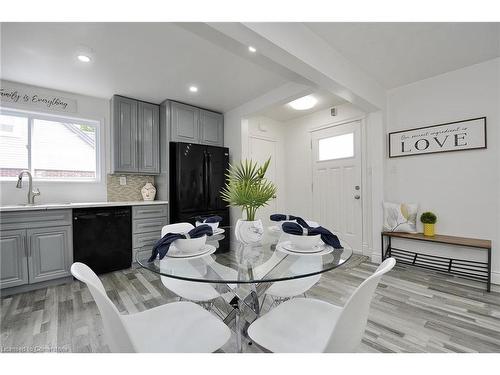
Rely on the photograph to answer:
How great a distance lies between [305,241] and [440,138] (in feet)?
8.76

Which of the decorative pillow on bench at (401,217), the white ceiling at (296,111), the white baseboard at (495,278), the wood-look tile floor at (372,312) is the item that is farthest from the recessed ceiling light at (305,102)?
the white baseboard at (495,278)

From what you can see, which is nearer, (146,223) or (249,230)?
(249,230)

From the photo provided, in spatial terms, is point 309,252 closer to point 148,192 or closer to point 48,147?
point 148,192

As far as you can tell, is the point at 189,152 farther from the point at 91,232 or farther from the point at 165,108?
the point at 91,232

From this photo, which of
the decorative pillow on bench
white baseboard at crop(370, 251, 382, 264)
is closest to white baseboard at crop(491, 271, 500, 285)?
the decorative pillow on bench

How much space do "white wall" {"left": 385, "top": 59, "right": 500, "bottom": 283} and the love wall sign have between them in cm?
7

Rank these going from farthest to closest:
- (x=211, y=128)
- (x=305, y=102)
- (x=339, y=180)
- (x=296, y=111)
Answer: (x=296, y=111), (x=211, y=128), (x=339, y=180), (x=305, y=102)

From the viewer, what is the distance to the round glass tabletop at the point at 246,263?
106 cm

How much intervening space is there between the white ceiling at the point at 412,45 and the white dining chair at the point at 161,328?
2.29m

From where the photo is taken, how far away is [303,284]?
1.53m

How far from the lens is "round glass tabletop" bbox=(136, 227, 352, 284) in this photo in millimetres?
1056

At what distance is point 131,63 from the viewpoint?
2.44 meters

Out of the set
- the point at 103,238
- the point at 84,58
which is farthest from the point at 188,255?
the point at 84,58

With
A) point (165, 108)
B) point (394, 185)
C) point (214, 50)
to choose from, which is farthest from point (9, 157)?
point (394, 185)
